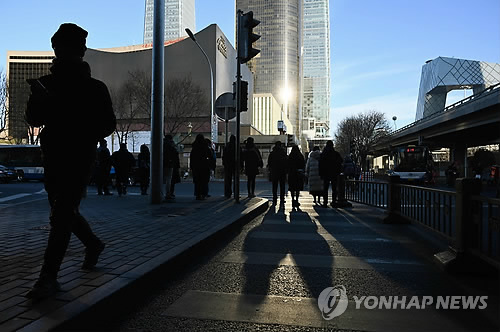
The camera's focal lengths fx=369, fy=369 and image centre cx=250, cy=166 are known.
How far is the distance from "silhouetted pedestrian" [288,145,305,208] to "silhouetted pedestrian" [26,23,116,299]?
705cm

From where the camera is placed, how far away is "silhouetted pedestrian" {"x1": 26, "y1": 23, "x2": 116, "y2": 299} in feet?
8.64

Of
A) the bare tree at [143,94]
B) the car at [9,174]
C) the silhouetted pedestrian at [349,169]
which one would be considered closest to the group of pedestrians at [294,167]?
the silhouetted pedestrian at [349,169]

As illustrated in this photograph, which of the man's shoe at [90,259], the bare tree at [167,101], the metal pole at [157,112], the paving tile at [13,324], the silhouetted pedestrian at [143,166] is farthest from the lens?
the bare tree at [167,101]

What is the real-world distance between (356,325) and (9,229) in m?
5.09

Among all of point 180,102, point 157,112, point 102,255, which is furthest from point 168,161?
point 180,102

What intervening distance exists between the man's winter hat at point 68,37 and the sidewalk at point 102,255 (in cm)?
183

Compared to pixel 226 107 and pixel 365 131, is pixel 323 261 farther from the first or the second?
pixel 365 131

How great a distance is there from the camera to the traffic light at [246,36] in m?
9.27

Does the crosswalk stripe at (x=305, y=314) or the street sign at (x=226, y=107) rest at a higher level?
the street sign at (x=226, y=107)

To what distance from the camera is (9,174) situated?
22.2m

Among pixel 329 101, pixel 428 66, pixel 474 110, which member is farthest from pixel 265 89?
pixel 474 110

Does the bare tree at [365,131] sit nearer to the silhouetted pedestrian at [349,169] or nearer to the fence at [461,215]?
the silhouetted pedestrian at [349,169]

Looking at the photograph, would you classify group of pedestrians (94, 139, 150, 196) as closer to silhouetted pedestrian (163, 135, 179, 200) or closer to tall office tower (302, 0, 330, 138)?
silhouetted pedestrian (163, 135, 179, 200)

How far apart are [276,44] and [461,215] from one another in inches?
5379
